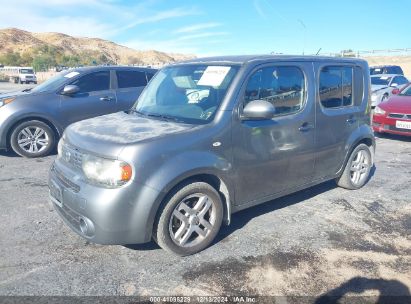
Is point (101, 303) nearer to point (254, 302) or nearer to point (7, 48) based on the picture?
point (254, 302)

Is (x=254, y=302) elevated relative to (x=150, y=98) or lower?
lower

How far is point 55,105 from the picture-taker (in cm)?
665

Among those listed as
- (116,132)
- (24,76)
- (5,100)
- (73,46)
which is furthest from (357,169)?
(73,46)

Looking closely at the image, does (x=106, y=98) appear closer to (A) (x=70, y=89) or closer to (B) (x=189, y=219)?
(A) (x=70, y=89)

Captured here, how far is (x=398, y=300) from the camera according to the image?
8.89 ft

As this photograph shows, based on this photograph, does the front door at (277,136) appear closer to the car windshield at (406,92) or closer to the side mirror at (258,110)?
the side mirror at (258,110)

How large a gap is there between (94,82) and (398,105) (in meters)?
7.25

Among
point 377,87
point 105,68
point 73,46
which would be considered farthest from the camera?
point 73,46

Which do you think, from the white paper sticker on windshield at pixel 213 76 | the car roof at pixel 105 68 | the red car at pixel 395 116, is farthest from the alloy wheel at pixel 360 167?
the car roof at pixel 105 68

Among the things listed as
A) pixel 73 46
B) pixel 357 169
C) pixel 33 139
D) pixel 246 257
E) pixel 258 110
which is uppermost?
pixel 73 46

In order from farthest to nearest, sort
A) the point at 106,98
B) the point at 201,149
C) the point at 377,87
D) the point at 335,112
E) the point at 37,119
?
1. the point at 377,87
2. the point at 106,98
3. the point at 37,119
4. the point at 335,112
5. the point at 201,149

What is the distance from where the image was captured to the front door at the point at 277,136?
11.5 feet

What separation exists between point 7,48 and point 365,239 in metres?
120

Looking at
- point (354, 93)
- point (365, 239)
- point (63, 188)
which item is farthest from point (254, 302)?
point (354, 93)
